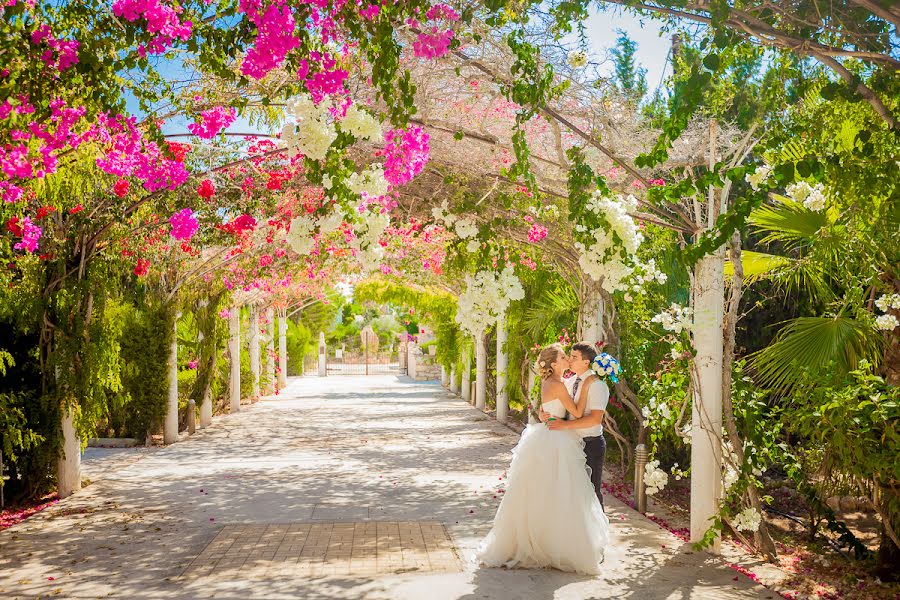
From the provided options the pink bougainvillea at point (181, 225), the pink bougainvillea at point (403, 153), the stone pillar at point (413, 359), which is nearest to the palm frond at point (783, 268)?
the pink bougainvillea at point (403, 153)

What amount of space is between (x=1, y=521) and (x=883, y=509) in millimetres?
7125

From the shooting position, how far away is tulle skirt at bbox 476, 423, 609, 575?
18.1 feet

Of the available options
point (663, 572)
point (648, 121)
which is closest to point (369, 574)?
point (663, 572)

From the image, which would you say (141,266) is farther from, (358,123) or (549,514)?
(549,514)

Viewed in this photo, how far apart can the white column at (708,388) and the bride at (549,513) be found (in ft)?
2.91

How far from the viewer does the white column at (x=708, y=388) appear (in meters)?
6.04

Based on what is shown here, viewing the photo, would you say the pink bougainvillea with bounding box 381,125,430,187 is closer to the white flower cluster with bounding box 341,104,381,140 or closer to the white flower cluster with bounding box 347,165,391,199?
the white flower cluster with bounding box 347,165,391,199

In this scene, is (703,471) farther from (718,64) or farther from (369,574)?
(718,64)

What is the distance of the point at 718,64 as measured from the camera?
399cm

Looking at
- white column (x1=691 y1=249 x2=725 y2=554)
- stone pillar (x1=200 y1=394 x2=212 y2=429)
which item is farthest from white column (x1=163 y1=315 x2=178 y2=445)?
white column (x1=691 y1=249 x2=725 y2=554)

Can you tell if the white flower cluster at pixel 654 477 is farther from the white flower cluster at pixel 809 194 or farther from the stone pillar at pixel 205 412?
the stone pillar at pixel 205 412

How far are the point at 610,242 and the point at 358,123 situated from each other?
1995mm

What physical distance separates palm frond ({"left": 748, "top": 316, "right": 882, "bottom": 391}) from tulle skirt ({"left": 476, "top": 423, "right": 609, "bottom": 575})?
170 centimetres

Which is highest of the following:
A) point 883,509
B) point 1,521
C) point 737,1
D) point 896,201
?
point 737,1
